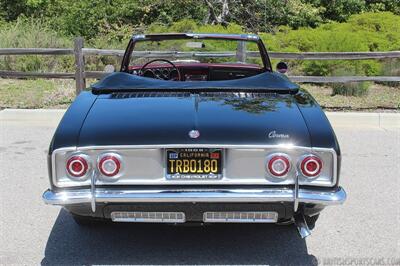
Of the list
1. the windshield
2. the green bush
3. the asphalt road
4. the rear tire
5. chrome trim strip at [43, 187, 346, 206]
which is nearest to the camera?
chrome trim strip at [43, 187, 346, 206]

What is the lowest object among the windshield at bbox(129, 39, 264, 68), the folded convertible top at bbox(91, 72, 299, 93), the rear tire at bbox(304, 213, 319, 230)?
the rear tire at bbox(304, 213, 319, 230)

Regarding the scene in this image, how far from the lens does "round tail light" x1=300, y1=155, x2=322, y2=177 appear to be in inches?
142

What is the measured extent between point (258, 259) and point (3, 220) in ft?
7.09

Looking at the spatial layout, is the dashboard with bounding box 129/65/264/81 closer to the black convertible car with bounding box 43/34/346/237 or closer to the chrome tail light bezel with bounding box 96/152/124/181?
the black convertible car with bounding box 43/34/346/237

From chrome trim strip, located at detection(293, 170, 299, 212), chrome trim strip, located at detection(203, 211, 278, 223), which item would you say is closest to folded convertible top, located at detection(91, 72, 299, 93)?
chrome trim strip, located at detection(293, 170, 299, 212)

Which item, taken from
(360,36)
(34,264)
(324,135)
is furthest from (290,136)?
(360,36)

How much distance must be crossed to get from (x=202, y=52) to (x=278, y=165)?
280 inches

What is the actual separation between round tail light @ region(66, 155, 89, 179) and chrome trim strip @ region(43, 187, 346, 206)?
0.10 m

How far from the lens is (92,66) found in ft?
41.7

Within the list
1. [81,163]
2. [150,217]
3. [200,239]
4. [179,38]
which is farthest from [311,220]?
[179,38]

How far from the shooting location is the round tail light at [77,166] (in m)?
3.61

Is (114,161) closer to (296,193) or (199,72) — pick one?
(296,193)

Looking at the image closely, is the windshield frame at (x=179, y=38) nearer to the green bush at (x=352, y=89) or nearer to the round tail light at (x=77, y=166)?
the round tail light at (x=77, y=166)

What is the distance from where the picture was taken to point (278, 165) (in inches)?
142
